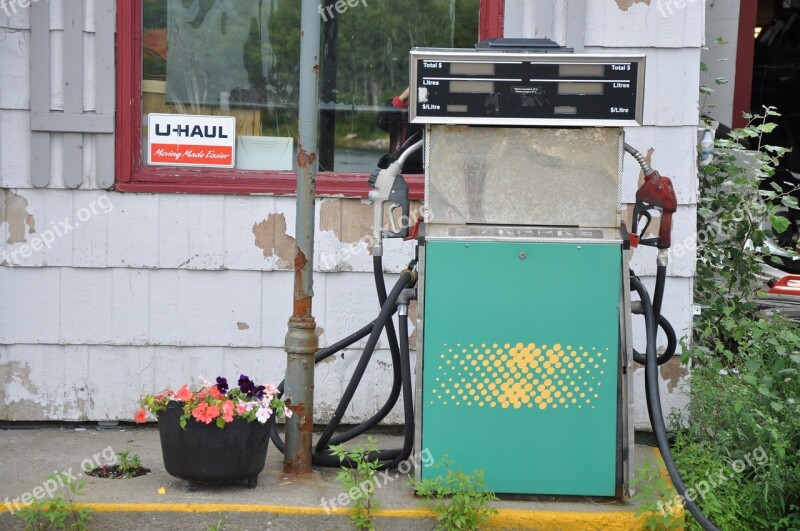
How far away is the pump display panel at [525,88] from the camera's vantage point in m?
4.12

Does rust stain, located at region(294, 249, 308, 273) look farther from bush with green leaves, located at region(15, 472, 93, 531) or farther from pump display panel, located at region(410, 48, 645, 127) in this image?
bush with green leaves, located at region(15, 472, 93, 531)

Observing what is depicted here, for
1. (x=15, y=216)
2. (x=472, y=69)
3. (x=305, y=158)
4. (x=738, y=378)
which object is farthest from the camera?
(x=15, y=216)

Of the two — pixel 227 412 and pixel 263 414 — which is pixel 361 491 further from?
pixel 227 412

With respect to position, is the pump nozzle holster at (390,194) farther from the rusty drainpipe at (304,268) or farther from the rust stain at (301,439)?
the rust stain at (301,439)

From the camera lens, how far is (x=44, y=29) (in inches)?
216

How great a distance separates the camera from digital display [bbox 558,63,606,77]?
4141 millimetres

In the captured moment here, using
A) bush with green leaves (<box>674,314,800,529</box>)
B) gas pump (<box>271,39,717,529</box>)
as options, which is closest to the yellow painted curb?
A: gas pump (<box>271,39,717,529</box>)

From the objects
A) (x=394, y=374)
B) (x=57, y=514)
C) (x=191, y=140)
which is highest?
(x=191, y=140)

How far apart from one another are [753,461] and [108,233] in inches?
145

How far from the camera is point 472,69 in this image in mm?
4156

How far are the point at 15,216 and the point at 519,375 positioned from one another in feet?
10.2

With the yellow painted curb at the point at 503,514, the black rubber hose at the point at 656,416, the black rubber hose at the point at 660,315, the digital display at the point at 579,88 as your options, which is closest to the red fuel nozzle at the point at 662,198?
the black rubber hose at the point at 660,315

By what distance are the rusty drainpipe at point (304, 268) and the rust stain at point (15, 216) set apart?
194 cm

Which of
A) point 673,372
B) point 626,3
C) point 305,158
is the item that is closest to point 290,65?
point 305,158
